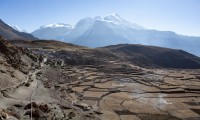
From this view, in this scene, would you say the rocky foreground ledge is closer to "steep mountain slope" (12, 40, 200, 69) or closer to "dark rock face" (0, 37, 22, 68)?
"dark rock face" (0, 37, 22, 68)

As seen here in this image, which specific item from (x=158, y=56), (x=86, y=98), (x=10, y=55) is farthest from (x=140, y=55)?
(x=86, y=98)

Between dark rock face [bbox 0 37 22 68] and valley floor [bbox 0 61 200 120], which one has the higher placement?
dark rock face [bbox 0 37 22 68]

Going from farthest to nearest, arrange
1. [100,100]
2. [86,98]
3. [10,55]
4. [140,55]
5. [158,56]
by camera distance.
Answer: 1. [158,56]
2. [140,55]
3. [10,55]
4. [86,98]
5. [100,100]

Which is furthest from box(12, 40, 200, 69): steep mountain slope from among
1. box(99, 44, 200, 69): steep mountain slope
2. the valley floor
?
the valley floor

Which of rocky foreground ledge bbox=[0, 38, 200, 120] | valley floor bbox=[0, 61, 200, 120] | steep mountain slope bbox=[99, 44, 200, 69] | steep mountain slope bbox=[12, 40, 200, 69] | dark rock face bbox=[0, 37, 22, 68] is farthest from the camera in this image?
steep mountain slope bbox=[99, 44, 200, 69]

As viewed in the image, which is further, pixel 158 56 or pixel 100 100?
pixel 158 56

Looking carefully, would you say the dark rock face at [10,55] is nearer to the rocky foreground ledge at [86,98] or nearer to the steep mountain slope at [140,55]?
the rocky foreground ledge at [86,98]

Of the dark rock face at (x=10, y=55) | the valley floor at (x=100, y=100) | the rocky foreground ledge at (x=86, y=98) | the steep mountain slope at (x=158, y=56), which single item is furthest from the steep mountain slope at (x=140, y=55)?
the dark rock face at (x=10, y=55)

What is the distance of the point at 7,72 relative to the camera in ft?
84.0

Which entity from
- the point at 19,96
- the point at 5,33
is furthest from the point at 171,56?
the point at 5,33

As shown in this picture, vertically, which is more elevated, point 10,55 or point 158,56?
point 158,56

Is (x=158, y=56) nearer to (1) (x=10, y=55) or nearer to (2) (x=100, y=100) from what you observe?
(1) (x=10, y=55)

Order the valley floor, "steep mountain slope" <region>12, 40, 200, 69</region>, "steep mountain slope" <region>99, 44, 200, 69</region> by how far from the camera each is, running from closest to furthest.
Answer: the valley floor → "steep mountain slope" <region>12, 40, 200, 69</region> → "steep mountain slope" <region>99, 44, 200, 69</region>

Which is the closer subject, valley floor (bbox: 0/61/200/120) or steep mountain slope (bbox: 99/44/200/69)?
valley floor (bbox: 0/61/200/120)
